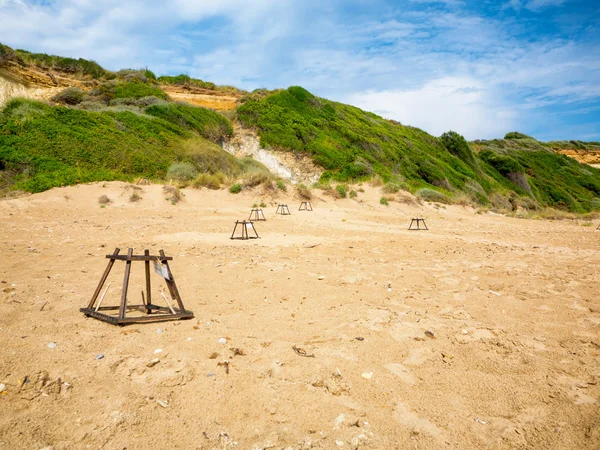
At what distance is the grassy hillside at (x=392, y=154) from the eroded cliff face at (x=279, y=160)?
721 millimetres

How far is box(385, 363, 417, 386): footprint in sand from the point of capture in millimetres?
3706

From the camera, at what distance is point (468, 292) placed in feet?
21.6

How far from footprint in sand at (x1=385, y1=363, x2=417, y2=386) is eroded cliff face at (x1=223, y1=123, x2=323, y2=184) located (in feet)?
91.8

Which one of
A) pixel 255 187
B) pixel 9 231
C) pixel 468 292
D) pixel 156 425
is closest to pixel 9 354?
pixel 156 425

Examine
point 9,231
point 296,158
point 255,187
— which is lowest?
point 9,231

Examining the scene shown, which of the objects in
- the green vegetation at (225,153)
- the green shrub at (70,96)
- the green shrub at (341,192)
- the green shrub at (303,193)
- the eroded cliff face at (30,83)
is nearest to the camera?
the green vegetation at (225,153)

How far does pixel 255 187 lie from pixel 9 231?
12.0m

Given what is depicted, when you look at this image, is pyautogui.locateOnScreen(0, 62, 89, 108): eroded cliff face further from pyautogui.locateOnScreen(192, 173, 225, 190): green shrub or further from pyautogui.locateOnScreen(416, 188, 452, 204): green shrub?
pyautogui.locateOnScreen(416, 188, 452, 204): green shrub

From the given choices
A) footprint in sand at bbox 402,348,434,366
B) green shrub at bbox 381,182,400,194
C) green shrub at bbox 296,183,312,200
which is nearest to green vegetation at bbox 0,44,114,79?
green shrub at bbox 296,183,312,200

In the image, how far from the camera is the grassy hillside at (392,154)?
108ft

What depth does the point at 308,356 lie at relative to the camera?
13.4 feet

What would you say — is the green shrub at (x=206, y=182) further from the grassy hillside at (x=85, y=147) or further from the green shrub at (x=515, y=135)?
the green shrub at (x=515, y=135)

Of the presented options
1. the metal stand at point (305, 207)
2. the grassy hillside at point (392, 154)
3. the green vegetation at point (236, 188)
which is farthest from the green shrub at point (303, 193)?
the grassy hillside at point (392, 154)

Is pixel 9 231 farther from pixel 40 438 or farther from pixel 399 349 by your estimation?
pixel 399 349
